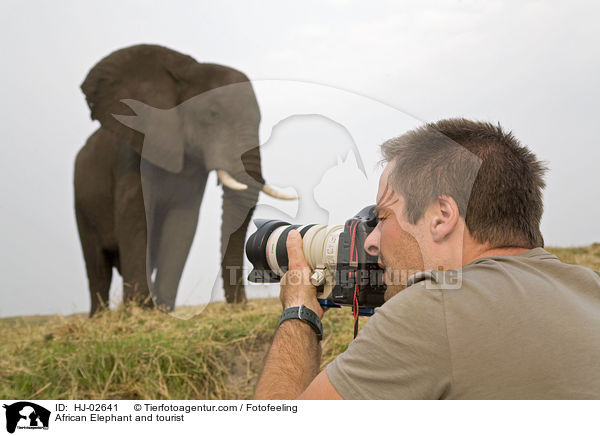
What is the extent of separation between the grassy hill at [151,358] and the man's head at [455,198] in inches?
62.9

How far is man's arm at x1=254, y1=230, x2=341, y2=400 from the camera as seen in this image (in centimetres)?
120

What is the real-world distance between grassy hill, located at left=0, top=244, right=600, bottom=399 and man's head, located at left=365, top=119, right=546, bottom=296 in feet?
5.24

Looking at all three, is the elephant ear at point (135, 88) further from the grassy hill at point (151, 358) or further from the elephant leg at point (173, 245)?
the grassy hill at point (151, 358)

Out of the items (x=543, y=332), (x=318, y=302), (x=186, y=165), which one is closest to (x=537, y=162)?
(x=543, y=332)

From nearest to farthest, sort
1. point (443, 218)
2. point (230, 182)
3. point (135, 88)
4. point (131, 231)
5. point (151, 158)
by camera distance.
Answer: point (443, 218), point (230, 182), point (151, 158), point (135, 88), point (131, 231)

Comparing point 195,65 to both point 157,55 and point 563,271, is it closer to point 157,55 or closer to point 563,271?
point 157,55

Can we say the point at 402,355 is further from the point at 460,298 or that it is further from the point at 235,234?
the point at 235,234

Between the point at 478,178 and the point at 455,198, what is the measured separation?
0.24 ft

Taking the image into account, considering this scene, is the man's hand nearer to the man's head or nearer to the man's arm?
the man's arm

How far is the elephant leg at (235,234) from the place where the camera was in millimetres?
1780

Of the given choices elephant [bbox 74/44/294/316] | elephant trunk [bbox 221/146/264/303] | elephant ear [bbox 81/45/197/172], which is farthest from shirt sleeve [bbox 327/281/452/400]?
elephant ear [bbox 81/45/197/172]

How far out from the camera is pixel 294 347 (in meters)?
1.26

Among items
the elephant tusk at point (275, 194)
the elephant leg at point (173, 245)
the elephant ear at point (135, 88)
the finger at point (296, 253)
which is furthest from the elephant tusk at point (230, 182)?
the elephant ear at point (135, 88)
